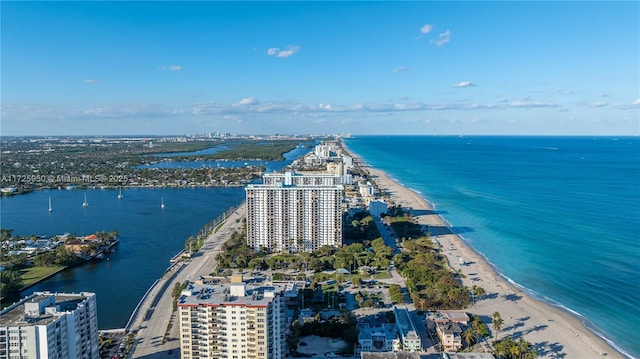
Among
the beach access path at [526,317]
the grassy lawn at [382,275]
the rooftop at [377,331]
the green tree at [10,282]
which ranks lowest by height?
the beach access path at [526,317]

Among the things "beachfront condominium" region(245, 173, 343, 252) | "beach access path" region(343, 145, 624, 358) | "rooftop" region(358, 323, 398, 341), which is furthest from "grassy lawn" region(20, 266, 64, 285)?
"beach access path" region(343, 145, 624, 358)

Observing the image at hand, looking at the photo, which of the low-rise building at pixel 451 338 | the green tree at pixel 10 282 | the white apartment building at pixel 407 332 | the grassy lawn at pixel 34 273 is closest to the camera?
the white apartment building at pixel 407 332

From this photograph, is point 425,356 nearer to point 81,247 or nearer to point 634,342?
point 634,342

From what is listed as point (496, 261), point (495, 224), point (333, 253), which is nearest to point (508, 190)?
point (495, 224)

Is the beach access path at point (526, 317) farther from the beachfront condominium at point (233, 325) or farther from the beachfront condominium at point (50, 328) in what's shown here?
the beachfront condominium at point (50, 328)

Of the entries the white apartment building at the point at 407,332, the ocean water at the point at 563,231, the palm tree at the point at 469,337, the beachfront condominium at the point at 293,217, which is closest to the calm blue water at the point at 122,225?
the beachfront condominium at the point at 293,217

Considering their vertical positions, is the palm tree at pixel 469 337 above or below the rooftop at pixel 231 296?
below

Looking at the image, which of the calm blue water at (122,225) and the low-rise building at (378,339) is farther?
the calm blue water at (122,225)

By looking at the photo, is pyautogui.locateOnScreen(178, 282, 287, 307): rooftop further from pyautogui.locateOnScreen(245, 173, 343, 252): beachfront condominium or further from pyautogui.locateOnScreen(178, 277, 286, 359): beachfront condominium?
pyautogui.locateOnScreen(245, 173, 343, 252): beachfront condominium
